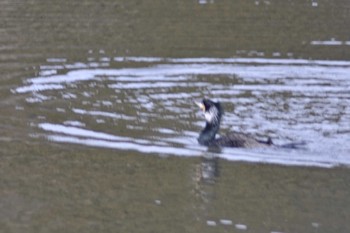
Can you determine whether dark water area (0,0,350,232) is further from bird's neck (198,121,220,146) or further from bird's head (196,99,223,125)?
bird's head (196,99,223,125)

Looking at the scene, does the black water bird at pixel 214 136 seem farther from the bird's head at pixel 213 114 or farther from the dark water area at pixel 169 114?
the dark water area at pixel 169 114

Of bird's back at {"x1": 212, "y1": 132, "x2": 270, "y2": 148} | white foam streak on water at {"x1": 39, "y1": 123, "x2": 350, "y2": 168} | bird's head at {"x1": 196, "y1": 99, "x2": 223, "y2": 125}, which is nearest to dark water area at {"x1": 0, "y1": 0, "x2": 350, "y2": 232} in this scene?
white foam streak on water at {"x1": 39, "y1": 123, "x2": 350, "y2": 168}

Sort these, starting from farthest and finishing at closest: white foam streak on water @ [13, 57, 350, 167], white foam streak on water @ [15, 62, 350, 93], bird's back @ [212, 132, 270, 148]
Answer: white foam streak on water @ [15, 62, 350, 93], white foam streak on water @ [13, 57, 350, 167], bird's back @ [212, 132, 270, 148]

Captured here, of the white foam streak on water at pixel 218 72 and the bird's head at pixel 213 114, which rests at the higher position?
the bird's head at pixel 213 114

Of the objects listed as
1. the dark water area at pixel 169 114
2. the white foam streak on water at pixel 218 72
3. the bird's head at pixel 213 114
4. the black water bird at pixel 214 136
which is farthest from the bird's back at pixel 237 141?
the white foam streak on water at pixel 218 72

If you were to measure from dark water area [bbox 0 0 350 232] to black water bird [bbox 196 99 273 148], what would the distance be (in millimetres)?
164

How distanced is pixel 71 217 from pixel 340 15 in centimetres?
1452

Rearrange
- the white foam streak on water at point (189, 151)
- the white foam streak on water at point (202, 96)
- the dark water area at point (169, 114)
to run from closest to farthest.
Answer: the dark water area at point (169, 114), the white foam streak on water at point (189, 151), the white foam streak on water at point (202, 96)

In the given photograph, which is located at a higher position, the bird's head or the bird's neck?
the bird's head

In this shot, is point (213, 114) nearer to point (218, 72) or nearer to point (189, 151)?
point (189, 151)

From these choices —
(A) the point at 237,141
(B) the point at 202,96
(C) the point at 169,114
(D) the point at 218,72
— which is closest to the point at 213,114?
(A) the point at 237,141

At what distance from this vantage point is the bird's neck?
14914 millimetres

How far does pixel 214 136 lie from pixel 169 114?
167 cm

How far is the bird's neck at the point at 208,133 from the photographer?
14.9 metres
